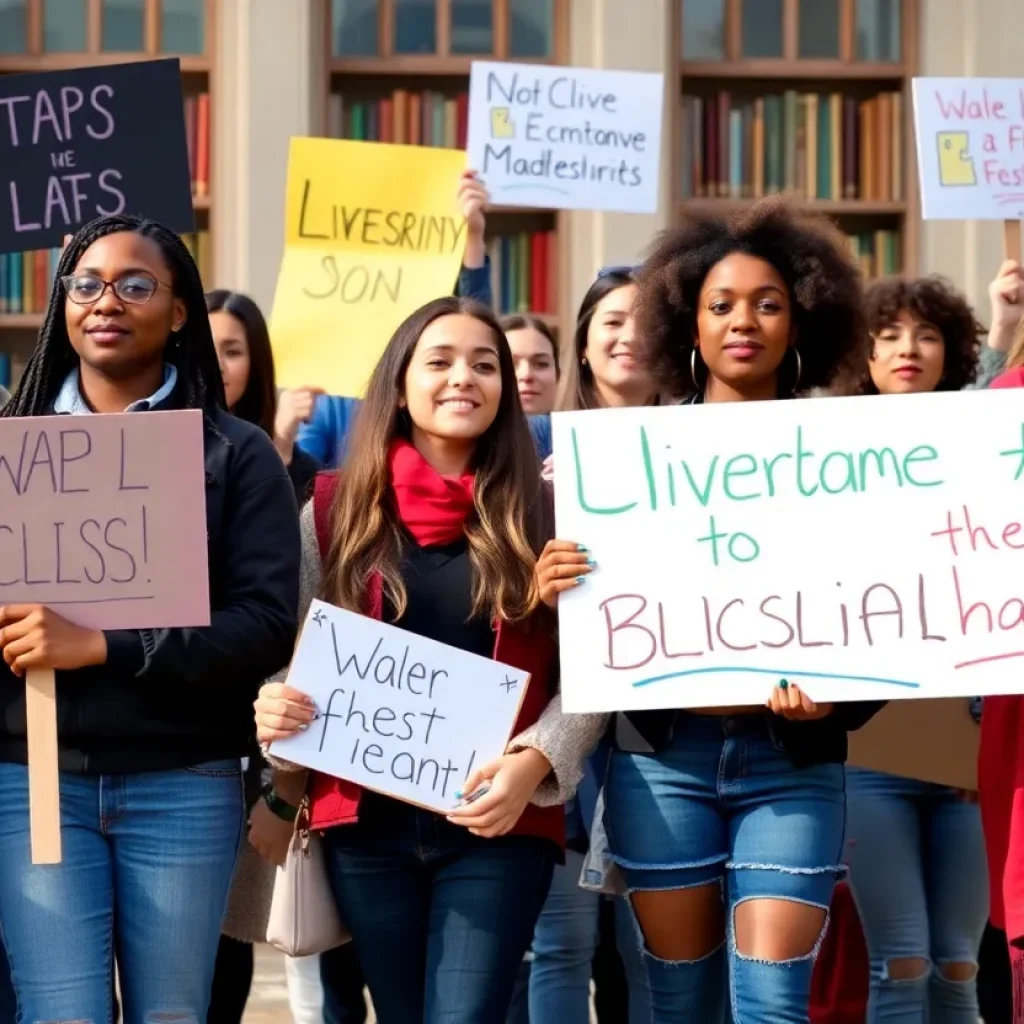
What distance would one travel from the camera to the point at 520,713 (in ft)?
10.9

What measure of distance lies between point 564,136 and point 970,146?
1.08 meters

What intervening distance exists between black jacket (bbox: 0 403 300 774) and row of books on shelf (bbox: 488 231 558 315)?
153 inches

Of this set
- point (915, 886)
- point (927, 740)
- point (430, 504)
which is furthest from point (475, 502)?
point (915, 886)

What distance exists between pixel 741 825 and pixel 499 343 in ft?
3.09

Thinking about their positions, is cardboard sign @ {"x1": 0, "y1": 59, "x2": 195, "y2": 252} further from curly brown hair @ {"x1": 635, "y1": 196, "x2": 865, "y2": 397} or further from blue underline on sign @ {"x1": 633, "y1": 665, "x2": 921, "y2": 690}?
blue underline on sign @ {"x1": 633, "y1": 665, "x2": 921, "y2": 690}

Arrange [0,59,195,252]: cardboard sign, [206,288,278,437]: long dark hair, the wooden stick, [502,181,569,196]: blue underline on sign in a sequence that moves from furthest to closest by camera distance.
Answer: [502,181,569,196]: blue underline on sign, the wooden stick, [206,288,278,437]: long dark hair, [0,59,195,252]: cardboard sign

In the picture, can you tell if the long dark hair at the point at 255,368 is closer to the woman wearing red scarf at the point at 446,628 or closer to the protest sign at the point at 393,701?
the woman wearing red scarf at the point at 446,628

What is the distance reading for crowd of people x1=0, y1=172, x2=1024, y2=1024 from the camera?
305 centimetres

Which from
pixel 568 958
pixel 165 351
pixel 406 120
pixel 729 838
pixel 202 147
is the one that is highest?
pixel 406 120

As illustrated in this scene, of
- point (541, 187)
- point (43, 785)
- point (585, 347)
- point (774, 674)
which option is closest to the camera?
point (43, 785)

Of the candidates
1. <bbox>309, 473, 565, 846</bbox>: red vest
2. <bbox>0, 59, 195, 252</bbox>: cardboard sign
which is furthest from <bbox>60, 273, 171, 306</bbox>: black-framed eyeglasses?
<bbox>0, 59, 195, 252</bbox>: cardboard sign

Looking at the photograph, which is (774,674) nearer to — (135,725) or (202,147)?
(135,725)

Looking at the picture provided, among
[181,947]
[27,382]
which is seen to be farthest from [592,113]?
[181,947]

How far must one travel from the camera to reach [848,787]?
4086 mm
